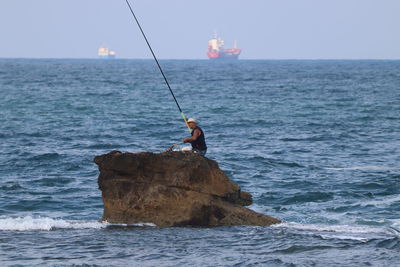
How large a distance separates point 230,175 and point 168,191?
9891mm

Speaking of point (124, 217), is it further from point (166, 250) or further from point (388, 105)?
point (388, 105)

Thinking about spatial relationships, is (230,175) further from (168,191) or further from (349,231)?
(168,191)

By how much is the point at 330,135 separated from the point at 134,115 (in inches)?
609

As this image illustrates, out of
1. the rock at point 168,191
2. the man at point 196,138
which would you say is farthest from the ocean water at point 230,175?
the man at point 196,138

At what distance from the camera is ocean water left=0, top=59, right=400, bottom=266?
14820 millimetres

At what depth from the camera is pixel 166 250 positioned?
1476cm

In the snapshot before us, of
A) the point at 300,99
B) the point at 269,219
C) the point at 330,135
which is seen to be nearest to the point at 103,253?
the point at 269,219

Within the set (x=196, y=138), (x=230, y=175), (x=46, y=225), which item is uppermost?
(x=196, y=138)

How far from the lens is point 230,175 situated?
86.1 ft

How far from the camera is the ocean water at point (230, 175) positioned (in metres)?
14.8

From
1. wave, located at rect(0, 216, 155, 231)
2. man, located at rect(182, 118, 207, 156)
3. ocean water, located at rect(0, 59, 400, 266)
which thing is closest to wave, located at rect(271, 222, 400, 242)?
ocean water, located at rect(0, 59, 400, 266)

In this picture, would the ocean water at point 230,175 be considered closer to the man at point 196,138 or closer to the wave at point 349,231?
the wave at point 349,231

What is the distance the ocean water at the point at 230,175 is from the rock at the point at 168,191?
36cm

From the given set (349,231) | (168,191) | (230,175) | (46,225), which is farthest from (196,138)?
(230,175)
